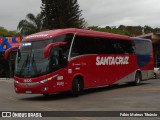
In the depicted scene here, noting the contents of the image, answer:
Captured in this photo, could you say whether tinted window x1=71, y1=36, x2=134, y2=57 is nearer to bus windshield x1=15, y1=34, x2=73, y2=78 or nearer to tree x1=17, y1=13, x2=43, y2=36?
bus windshield x1=15, y1=34, x2=73, y2=78

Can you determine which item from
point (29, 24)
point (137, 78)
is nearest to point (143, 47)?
point (137, 78)

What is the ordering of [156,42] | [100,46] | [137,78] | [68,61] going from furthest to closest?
[156,42], [137,78], [100,46], [68,61]

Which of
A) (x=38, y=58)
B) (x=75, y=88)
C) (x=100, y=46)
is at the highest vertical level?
(x=100, y=46)

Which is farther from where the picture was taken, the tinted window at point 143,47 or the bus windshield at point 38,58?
the tinted window at point 143,47

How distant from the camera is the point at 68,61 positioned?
20750 millimetres

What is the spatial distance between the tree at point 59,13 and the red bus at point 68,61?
3244 cm

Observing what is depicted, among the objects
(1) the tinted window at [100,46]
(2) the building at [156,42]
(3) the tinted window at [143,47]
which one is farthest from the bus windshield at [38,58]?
(2) the building at [156,42]

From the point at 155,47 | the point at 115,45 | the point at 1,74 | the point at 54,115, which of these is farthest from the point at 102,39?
the point at 1,74

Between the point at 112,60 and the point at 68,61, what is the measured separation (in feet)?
17.9

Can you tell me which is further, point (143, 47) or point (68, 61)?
point (143, 47)

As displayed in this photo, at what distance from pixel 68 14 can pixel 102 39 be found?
35.9 metres

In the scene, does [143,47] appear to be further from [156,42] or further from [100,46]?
[156,42]

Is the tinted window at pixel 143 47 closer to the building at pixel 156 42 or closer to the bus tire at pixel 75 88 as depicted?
the bus tire at pixel 75 88

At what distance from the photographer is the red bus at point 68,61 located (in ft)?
64.2
